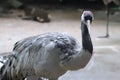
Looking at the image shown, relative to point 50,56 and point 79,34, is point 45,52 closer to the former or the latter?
point 50,56

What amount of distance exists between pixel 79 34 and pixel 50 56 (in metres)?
3.97

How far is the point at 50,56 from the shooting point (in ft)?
13.3

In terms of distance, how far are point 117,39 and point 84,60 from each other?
12.3 feet

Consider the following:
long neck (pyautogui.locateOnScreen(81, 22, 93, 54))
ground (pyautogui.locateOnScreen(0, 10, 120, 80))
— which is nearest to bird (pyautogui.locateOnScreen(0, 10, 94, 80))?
long neck (pyautogui.locateOnScreen(81, 22, 93, 54))

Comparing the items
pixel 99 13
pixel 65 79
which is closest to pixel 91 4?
pixel 99 13

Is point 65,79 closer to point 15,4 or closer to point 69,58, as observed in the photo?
point 69,58

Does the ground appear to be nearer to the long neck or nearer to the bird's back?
the bird's back

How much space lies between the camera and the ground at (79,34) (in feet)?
18.6

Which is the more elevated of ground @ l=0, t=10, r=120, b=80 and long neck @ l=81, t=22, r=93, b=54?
long neck @ l=81, t=22, r=93, b=54

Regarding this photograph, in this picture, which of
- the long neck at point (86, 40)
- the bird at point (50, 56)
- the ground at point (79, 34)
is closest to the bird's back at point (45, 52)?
the bird at point (50, 56)

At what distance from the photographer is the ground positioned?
567 centimetres

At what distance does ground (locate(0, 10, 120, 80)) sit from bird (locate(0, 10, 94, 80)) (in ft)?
4.25

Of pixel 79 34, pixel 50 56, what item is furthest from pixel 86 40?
pixel 79 34

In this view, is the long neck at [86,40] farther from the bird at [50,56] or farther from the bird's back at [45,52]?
the bird's back at [45,52]
